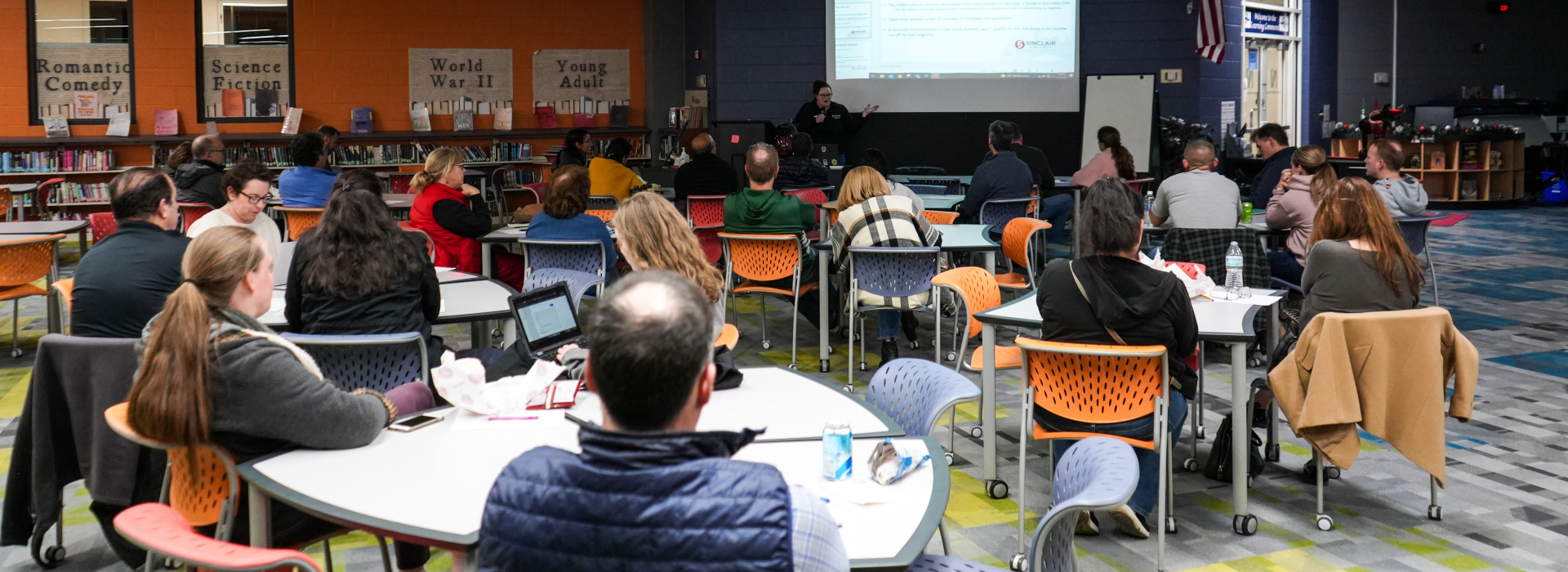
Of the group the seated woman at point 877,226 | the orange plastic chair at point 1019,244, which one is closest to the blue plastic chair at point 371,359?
the seated woman at point 877,226

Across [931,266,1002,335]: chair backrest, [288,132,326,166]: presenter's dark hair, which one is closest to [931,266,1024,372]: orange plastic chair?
[931,266,1002,335]: chair backrest

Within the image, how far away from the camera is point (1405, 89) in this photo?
52.6ft

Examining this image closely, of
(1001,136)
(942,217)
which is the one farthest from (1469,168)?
(942,217)

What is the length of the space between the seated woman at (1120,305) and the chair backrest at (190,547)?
7.78 feet

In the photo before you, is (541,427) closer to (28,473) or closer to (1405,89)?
(28,473)

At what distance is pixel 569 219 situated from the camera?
5719 millimetres

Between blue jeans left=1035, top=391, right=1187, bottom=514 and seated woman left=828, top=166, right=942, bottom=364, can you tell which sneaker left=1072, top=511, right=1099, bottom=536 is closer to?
blue jeans left=1035, top=391, right=1187, bottom=514

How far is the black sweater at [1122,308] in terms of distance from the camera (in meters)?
3.46

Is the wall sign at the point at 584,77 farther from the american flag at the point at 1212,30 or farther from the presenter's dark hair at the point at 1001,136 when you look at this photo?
the presenter's dark hair at the point at 1001,136

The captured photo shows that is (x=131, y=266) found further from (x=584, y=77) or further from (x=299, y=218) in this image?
(x=584, y=77)

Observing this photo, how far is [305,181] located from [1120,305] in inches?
226

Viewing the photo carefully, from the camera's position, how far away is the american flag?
1153 centimetres

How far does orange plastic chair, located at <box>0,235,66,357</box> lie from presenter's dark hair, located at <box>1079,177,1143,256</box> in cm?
529

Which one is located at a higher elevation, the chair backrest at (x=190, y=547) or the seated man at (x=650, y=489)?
the seated man at (x=650, y=489)
